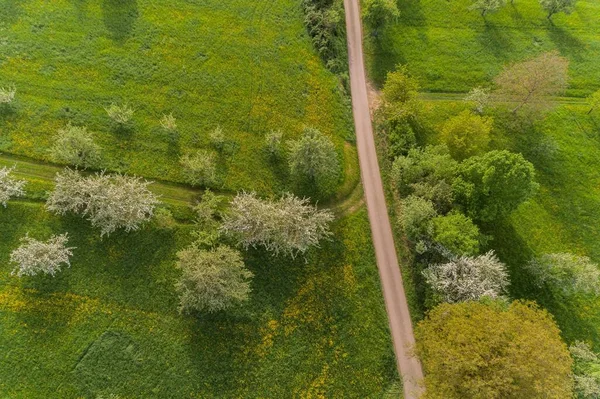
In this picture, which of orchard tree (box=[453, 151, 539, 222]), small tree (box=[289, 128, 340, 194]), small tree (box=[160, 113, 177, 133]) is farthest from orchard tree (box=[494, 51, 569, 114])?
small tree (box=[160, 113, 177, 133])

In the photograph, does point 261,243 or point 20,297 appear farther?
point 261,243

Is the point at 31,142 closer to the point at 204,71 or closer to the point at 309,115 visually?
the point at 204,71

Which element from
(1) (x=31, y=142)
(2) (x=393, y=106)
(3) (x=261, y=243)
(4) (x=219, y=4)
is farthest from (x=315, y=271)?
(4) (x=219, y=4)

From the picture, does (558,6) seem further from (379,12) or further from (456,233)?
(456,233)

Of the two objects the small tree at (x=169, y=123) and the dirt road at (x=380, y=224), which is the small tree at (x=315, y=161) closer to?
the dirt road at (x=380, y=224)

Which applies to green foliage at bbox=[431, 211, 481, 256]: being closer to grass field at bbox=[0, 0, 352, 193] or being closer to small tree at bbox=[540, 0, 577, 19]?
grass field at bbox=[0, 0, 352, 193]

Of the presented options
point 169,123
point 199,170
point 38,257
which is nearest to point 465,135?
point 199,170
